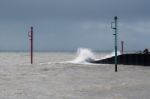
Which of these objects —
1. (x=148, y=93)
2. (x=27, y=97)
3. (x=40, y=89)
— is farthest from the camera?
(x=40, y=89)

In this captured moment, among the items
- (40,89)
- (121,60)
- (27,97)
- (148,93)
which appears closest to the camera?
(27,97)

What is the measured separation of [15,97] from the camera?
22156 millimetres

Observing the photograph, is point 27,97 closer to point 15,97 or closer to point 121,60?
point 15,97

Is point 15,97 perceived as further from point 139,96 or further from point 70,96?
point 139,96

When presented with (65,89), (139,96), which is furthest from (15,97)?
(139,96)

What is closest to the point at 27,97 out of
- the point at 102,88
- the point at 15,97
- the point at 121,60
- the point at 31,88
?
the point at 15,97

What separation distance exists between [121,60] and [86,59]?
534 inches

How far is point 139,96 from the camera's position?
22.6 meters

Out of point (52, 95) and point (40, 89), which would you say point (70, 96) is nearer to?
point (52, 95)

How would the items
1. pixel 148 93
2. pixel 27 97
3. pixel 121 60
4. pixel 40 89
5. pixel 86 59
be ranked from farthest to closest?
pixel 86 59, pixel 121 60, pixel 40 89, pixel 148 93, pixel 27 97

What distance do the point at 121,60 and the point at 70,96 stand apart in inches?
1302

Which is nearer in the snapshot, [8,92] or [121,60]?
[8,92]

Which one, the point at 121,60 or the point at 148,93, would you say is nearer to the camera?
the point at 148,93

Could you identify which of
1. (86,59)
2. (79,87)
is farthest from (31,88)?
(86,59)
